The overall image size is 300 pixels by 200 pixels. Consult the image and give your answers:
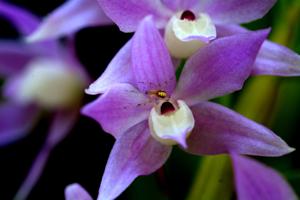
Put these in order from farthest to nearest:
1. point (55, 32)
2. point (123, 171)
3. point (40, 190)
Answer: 1. point (40, 190)
2. point (55, 32)
3. point (123, 171)

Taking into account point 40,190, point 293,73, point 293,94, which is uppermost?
point 293,73

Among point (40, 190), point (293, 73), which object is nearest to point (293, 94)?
point (293, 73)

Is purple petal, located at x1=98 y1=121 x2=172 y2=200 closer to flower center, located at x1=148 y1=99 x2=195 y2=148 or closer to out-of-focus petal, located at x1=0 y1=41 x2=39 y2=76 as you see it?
flower center, located at x1=148 y1=99 x2=195 y2=148

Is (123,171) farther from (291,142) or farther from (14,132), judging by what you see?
(14,132)

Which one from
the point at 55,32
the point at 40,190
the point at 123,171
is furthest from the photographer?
the point at 40,190

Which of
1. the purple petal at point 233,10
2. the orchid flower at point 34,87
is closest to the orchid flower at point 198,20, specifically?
the purple petal at point 233,10

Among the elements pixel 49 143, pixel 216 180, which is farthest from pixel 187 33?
pixel 49 143

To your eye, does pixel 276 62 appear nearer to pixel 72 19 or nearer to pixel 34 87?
pixel 72 19

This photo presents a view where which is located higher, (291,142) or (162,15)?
(162,15)
